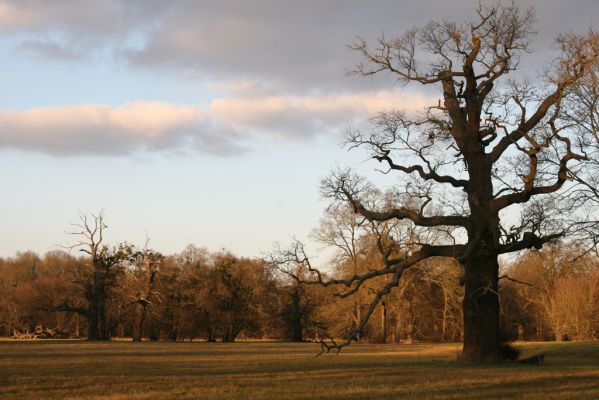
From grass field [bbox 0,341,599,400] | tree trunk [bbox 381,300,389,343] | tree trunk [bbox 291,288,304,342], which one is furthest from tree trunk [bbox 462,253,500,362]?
tree trunk [bbox 291,288,304,342]

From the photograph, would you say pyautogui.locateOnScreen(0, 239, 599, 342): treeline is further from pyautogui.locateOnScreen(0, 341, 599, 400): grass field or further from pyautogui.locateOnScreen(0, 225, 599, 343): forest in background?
pyautogui.locateOnScreen(0, 341, 599, 400): grass field

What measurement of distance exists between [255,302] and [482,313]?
51.0 meters

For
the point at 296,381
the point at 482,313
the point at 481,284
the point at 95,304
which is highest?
the point at 481,284

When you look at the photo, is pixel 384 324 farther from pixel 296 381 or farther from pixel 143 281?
pixel 296 381

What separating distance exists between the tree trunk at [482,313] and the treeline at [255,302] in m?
33.4

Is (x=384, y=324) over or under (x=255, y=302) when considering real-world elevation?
under

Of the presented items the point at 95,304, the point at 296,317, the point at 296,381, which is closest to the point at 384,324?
the point at 296,317

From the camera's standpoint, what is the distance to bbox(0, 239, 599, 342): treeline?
63844mm

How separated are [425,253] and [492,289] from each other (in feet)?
8.03

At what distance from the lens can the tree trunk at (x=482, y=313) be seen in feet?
78.6

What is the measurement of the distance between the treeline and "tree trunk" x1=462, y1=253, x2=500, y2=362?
33390mm

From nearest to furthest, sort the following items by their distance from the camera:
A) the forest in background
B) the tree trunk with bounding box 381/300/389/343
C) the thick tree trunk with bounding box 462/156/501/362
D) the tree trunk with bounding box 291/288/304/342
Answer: the thick tree trunk with bounding box 462/156/501/362 < the forest in background < the tree trunk with bounding box 381/300/389/343 < the tree trunk with bounding box 291/288/304/342

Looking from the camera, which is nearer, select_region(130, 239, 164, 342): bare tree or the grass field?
the grass field

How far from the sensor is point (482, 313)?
24.0 metres
